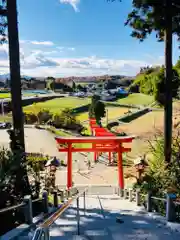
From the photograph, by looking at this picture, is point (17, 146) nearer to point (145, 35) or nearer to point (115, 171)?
point (145, 35)

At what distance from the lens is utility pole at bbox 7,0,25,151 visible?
7625 mm

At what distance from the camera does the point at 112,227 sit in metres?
5.21

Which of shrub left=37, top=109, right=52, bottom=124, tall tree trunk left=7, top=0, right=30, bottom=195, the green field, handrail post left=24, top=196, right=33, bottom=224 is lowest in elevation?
shrub left=37, top=109, right=52, bottom=124

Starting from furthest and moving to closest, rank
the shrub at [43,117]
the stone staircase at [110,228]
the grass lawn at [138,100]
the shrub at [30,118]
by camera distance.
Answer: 1. the grass lawn at [138,100]
2. the shrub at [30,118]
3. the shrub at [43,117]
4. the stone staircase at [110,228]

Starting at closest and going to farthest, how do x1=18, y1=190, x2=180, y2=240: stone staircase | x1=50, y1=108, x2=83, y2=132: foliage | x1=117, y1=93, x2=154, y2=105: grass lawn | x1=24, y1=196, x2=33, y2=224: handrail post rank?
x1=18, y1=190, x2=180, y2=240: stone staircase
x1=24, y1=196, x2=33, y2=224: handrail post
x1=50, y1=108, x2=83, y2=132: foliage
x1=117, y1=93, x2=154, y2=105: grass lawn

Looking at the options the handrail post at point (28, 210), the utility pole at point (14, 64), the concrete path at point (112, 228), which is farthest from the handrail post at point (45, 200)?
the utility pole at point (14, 64)

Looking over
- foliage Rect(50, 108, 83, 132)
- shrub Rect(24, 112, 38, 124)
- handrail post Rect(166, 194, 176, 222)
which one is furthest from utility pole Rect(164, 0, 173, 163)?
shrub Rect(24, 112, 38, 124)

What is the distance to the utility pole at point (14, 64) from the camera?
762 centimetres

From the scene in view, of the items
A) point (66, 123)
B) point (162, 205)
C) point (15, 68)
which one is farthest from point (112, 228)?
Answer: point (66, 123)

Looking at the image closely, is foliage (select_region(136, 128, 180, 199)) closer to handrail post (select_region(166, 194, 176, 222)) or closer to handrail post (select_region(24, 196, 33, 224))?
handrail post (select_region(166, 194, 176, 222))

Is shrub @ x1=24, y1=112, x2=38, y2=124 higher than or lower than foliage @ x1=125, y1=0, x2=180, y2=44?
lower

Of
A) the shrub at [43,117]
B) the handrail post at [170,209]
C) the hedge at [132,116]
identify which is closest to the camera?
the handrail post at [170,209]

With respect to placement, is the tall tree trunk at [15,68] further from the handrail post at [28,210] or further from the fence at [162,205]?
the fence at [162,205]

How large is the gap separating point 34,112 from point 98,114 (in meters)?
8.56
